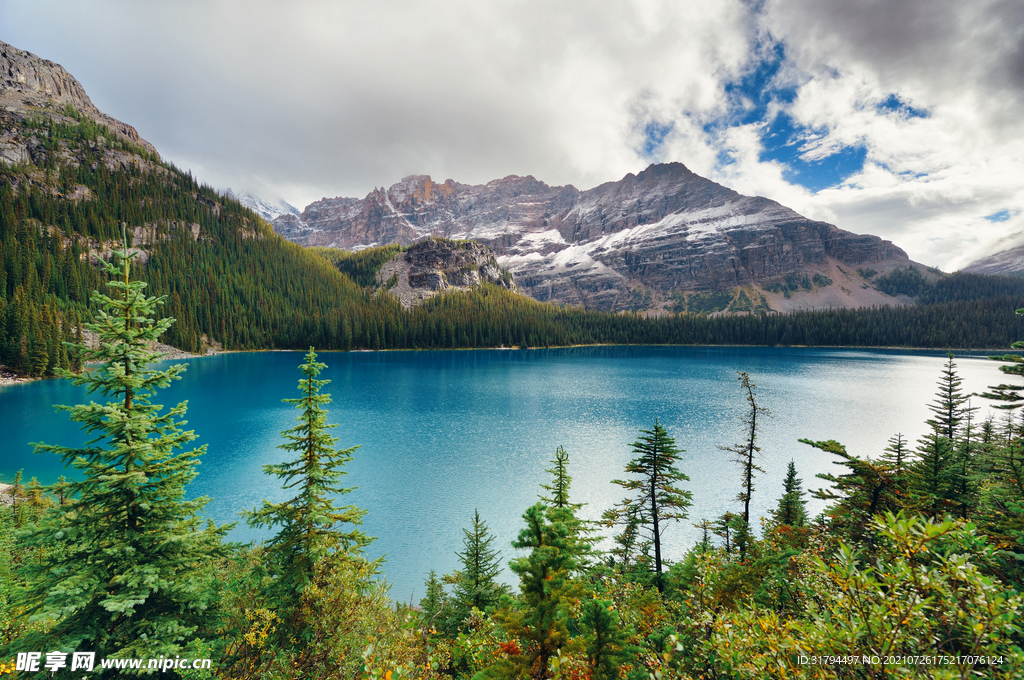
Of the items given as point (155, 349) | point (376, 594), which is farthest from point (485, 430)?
point (155, 349)

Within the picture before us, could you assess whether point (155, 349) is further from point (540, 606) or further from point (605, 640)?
point (605, 640)

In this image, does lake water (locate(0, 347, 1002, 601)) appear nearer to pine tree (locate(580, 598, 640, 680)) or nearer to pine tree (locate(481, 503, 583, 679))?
pine tree (locate(481, 503, 583, 679))

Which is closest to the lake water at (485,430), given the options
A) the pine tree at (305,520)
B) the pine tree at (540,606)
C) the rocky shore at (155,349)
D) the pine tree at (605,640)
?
the rocky shore at (155,349)

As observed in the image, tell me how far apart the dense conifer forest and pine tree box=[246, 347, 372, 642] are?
2.3 inches

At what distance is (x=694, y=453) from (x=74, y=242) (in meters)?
202

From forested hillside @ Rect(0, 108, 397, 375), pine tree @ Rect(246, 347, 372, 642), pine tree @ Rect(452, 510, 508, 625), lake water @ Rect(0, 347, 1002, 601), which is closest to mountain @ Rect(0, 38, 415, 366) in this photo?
forested hillside @ Rect(0, 108, 397, 375)

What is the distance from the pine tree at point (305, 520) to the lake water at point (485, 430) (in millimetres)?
11201

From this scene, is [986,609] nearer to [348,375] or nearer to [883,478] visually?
[883,478]

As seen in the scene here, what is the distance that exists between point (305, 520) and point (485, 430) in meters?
39.8

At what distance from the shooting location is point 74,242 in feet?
431

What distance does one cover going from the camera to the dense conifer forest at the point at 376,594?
4.35 m

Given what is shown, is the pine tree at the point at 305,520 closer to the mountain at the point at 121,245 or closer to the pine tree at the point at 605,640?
the pine tree at the point at 605,640

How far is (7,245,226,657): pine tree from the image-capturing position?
7293mm

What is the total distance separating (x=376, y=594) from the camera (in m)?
11.8
